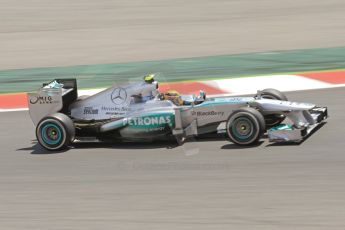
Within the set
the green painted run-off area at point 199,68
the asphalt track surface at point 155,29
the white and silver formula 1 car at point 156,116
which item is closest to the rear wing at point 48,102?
the white and silver formula 1 car at point 156,116

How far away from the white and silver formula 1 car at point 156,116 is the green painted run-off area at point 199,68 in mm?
4107

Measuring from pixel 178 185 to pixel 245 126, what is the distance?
5.12ft

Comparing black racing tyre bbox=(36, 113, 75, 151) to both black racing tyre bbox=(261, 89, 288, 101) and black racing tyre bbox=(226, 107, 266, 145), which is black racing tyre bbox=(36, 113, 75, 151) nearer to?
black racing tyre bbox=(226, 107, 266, 145)

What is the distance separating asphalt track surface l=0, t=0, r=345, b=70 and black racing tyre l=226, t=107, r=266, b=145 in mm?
7735

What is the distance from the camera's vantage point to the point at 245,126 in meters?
9.76

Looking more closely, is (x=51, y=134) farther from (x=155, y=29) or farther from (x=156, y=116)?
(x=155, y=29)

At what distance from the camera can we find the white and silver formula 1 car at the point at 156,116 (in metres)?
9.83

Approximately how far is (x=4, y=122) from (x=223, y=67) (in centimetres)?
511

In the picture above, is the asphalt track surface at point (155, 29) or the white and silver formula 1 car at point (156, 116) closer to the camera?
the white and silver formula 1 car at point (156, 116)

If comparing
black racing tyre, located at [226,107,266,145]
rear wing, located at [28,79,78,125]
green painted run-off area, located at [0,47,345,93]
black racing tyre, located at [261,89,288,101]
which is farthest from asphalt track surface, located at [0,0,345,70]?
black racing tyre, located at [226,107,266,145]

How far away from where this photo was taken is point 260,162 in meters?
9.21

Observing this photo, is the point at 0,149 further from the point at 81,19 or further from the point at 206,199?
the point at 81,19

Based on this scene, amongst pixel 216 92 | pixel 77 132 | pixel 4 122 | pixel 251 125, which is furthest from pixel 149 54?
pixel 251 125

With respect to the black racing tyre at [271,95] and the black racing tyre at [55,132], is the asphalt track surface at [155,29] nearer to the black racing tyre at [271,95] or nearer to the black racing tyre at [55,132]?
the black racing tyre at [271,95]
